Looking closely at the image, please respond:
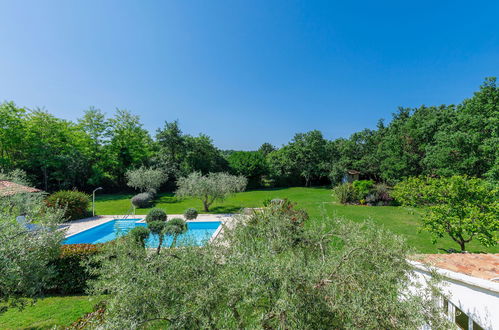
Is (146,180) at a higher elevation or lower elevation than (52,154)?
lower

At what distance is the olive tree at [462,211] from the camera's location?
6.71 metres

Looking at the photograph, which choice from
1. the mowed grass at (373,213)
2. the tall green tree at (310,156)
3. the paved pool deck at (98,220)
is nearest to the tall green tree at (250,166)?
the tall green tree at (310,156)

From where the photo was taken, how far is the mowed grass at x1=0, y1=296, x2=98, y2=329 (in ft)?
17.3

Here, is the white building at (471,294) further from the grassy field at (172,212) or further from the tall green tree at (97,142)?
the tall green tree at (97,142)

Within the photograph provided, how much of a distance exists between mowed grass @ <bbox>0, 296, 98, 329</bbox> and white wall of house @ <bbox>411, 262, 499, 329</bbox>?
26.6 ft

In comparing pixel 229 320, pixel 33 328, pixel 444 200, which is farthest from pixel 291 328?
pixel 444 200

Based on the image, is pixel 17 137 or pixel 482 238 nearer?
pixel 482 238

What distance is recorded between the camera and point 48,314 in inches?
225

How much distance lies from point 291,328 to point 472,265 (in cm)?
490

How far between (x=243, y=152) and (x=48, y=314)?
32.3m

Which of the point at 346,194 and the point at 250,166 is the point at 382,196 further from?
the point at 250,166

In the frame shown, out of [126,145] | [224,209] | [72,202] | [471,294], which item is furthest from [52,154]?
[471,294]

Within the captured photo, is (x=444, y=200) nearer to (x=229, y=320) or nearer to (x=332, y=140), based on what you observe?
(x=229, y=320)

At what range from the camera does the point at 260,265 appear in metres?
2.44
